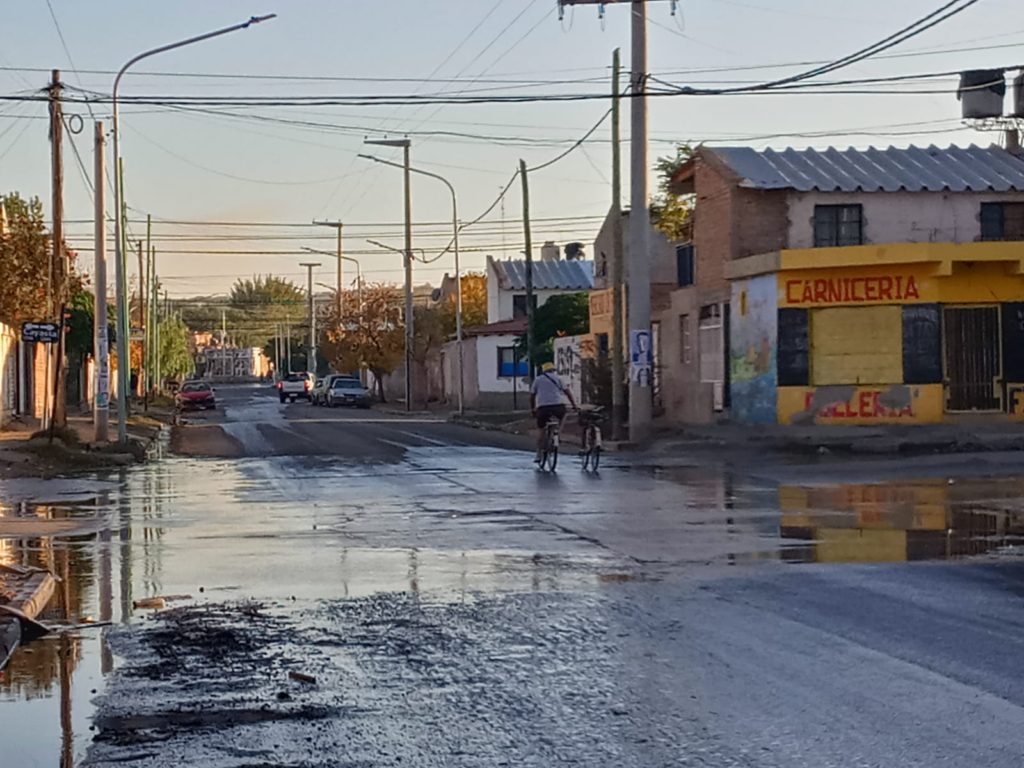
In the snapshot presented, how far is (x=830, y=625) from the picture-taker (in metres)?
10.1

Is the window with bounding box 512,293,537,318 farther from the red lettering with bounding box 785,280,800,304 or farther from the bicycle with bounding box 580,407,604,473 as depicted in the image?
the bicycle with bounding box 580,407,604,473

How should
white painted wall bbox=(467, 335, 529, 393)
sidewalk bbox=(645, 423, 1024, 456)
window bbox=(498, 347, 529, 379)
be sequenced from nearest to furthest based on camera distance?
sidewalk bbox=(645, 423, 1024, 456) < window bbox=(498, 347, 529, 379) < white painted wall bbox=(467, 335, 529, 393)

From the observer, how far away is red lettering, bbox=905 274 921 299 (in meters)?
33.1

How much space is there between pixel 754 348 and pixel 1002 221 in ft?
25.7

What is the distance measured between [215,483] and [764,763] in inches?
748

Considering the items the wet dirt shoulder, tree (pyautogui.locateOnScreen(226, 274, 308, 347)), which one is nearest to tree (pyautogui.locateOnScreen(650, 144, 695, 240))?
the wet dirt shoulder

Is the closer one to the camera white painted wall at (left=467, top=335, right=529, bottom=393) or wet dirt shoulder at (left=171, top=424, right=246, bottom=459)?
wet dirt shoulder at (left=171, top=424, right=246, bottom=459)

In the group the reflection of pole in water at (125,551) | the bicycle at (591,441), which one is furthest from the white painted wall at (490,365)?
the reflection of pole in water at (125,551)

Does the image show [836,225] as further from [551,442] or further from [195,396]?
[195,396]

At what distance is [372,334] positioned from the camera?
85688mm

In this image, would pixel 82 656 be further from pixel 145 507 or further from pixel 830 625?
pixel 145 507

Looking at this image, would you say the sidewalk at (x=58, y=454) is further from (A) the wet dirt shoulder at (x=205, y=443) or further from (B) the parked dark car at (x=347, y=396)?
(B) the parked dark car at (x=347, y=396)

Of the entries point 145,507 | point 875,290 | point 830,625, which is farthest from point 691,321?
point 830,625

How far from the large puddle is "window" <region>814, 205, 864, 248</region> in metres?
13.7
